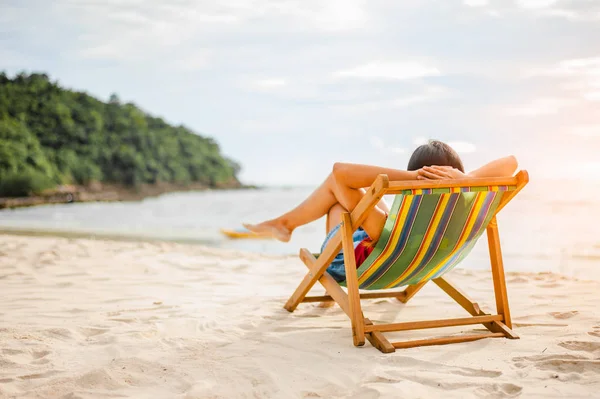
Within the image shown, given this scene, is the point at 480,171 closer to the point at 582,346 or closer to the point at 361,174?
the point at 361,174

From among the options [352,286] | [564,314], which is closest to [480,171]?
[352,286]

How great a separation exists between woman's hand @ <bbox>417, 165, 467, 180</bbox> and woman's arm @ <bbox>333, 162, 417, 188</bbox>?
39mm

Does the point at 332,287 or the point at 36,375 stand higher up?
the point at 332,287

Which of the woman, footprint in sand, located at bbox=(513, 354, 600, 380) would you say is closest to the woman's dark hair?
the woman

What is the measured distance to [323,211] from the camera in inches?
134

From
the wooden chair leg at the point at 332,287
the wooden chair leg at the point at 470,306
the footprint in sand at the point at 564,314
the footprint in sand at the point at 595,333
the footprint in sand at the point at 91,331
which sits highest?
the wooden chair leg at the point at 332,287

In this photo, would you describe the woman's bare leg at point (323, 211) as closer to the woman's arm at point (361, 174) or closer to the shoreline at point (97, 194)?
the woman's arm at point (361, 174)

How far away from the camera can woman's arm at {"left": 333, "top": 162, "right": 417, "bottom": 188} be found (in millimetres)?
2795

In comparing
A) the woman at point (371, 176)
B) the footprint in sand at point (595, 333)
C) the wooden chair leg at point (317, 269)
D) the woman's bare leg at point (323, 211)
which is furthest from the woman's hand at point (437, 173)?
the footprint in sand at point (595, 333)

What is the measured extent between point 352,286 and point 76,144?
1963 inches

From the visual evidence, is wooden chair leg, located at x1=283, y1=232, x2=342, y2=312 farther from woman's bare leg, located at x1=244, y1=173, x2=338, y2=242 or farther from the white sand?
woman's bare leg, located at x1=244, y1=173, x2=338, y2=242

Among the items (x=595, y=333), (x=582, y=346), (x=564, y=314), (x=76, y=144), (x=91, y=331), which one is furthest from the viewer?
(x=76, y=144)

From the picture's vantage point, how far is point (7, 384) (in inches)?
91.0

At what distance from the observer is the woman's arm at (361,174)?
2795mm
